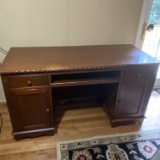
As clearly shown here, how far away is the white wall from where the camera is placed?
5.24ft

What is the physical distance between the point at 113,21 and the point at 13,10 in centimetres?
110

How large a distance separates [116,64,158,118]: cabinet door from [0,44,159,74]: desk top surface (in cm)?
9

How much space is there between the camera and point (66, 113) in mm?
1908

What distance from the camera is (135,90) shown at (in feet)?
5.00

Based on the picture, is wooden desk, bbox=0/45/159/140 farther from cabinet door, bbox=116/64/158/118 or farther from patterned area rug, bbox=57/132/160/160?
patterned area rug, bbox=57/132/160/160

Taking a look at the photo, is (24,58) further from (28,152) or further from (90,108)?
(90,108)

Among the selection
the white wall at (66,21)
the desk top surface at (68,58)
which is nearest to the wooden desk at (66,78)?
the desk top surface at (68,58)

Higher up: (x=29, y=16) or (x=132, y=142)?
(x=29, y=16)

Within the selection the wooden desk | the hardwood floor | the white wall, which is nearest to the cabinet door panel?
the wooden desk

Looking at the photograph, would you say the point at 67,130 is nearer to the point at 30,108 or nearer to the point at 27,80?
the point at 30,108

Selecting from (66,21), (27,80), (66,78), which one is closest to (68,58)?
(66,78)

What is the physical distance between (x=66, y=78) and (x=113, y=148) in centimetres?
80

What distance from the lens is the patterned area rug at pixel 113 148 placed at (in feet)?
4.55

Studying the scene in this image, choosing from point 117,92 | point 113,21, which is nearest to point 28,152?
point 117,92
